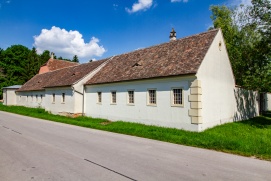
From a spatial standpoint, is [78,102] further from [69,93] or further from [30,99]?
[30,99]

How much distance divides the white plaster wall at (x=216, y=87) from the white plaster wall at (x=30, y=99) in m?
25.9

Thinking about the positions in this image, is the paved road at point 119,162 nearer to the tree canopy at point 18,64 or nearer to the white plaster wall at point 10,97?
the white plaster wall at point 10,97

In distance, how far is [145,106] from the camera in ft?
55.2

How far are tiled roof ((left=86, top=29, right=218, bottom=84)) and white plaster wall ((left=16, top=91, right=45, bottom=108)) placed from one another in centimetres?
1454

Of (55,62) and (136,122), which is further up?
(55,62)

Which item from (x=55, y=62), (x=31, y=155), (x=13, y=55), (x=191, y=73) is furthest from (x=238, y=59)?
(x=13, y=55)

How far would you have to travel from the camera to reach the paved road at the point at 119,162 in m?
6.32

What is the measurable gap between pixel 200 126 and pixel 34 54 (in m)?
65.3

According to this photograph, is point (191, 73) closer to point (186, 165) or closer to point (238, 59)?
point (186, 165)

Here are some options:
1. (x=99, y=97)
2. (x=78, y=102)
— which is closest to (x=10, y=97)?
(x=78, y=102)

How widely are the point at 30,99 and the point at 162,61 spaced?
28.5 meters

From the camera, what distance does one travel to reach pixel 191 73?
13680 mm

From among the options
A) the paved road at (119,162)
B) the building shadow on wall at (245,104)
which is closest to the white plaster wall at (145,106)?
the paved road at (119,162)

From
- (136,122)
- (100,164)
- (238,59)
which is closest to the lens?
(100,164)
